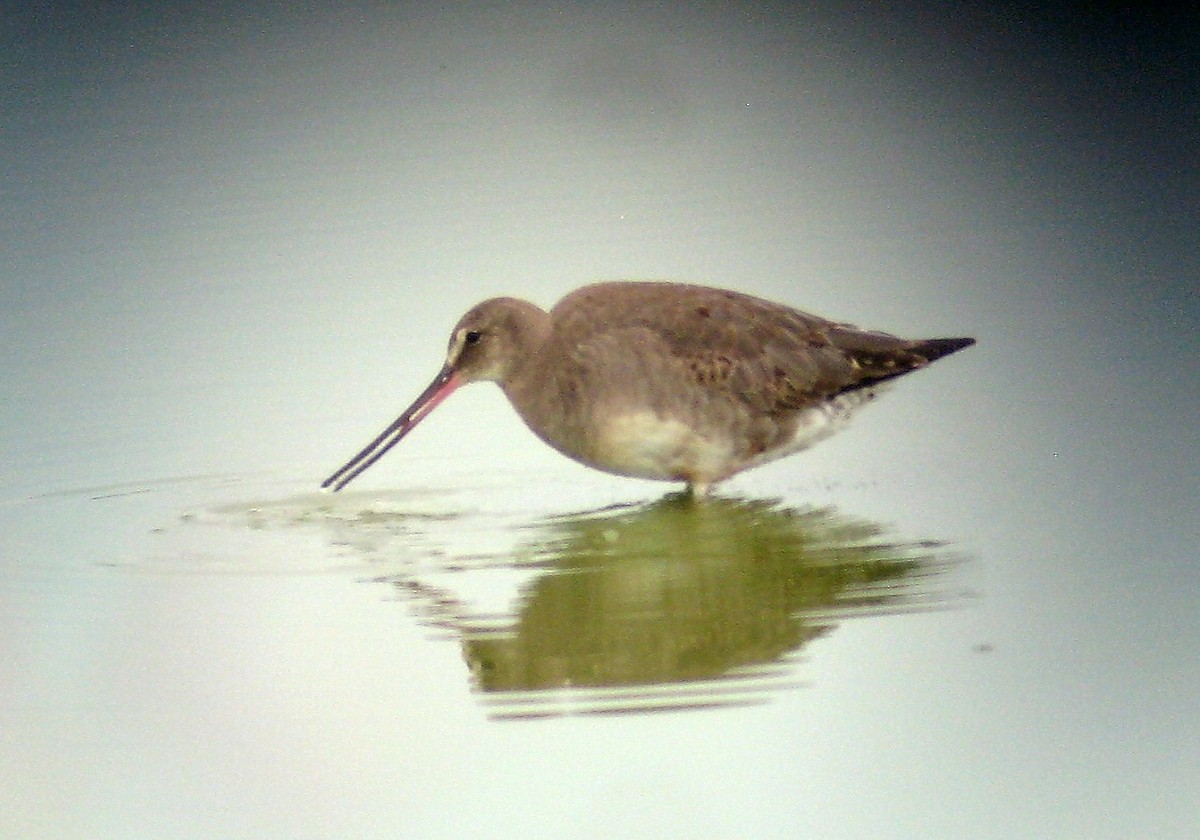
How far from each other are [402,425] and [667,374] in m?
0.62

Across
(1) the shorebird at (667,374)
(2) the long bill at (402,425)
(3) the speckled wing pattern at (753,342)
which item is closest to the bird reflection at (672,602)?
(1) the shorebird at (667,374)

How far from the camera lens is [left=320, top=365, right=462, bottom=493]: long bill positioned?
382 centimetres

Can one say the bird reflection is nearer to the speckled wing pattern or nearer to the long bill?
the speckled wing pattern

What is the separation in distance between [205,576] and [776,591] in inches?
42.4

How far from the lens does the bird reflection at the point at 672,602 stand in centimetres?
264

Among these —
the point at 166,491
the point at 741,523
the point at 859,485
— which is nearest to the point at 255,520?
the point at 166,491

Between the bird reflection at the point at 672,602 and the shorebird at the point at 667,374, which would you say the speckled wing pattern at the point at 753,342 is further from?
the bird reflection at the point at 672,602

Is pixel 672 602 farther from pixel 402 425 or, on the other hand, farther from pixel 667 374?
pixel 402 425

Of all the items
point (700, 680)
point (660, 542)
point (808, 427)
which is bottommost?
point (700, 680)

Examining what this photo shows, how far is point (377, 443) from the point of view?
383cm

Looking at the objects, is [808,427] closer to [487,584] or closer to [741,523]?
[741,523]

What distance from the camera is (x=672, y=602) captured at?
9.85 ft

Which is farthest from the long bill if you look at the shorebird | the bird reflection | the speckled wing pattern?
the bird reflection

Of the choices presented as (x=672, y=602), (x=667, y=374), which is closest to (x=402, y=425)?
(x=667, y=374)
